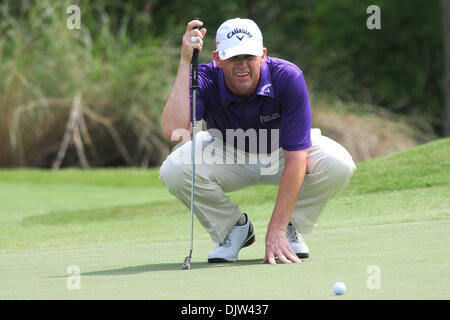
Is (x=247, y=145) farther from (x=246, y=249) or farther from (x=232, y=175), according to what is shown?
(x=246, y=249)

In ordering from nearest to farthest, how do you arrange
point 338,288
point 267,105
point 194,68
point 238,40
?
1. point 338,288
2. point 238,40
3. point 194,68
4. point 267,105

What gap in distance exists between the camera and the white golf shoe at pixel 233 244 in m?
4.59

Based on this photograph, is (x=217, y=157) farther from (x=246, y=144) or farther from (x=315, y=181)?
(x=315, y=181)

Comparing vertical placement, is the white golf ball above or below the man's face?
below

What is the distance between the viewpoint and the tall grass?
14.7 m

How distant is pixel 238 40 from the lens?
434cm

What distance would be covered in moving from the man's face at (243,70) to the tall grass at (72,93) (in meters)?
10.1

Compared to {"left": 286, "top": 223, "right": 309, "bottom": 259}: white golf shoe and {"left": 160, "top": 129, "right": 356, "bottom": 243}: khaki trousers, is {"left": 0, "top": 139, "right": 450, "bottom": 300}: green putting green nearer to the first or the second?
{"left": 286, "top": 223, "right": 309, "bottom": 259}: white golf shoe

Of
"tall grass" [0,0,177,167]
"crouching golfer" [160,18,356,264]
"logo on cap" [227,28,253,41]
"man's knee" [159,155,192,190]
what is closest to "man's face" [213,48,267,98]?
"crouching golfer" [160,18,356,264]

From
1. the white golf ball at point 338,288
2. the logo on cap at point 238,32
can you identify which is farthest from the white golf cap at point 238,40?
the white golf ball at point 338,288

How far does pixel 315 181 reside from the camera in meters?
4.83

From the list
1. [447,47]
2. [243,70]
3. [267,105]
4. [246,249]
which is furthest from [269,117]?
[447,47]

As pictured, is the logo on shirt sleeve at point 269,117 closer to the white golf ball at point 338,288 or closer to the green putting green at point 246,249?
the green putting green at point 246,249

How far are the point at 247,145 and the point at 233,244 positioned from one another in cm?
67
